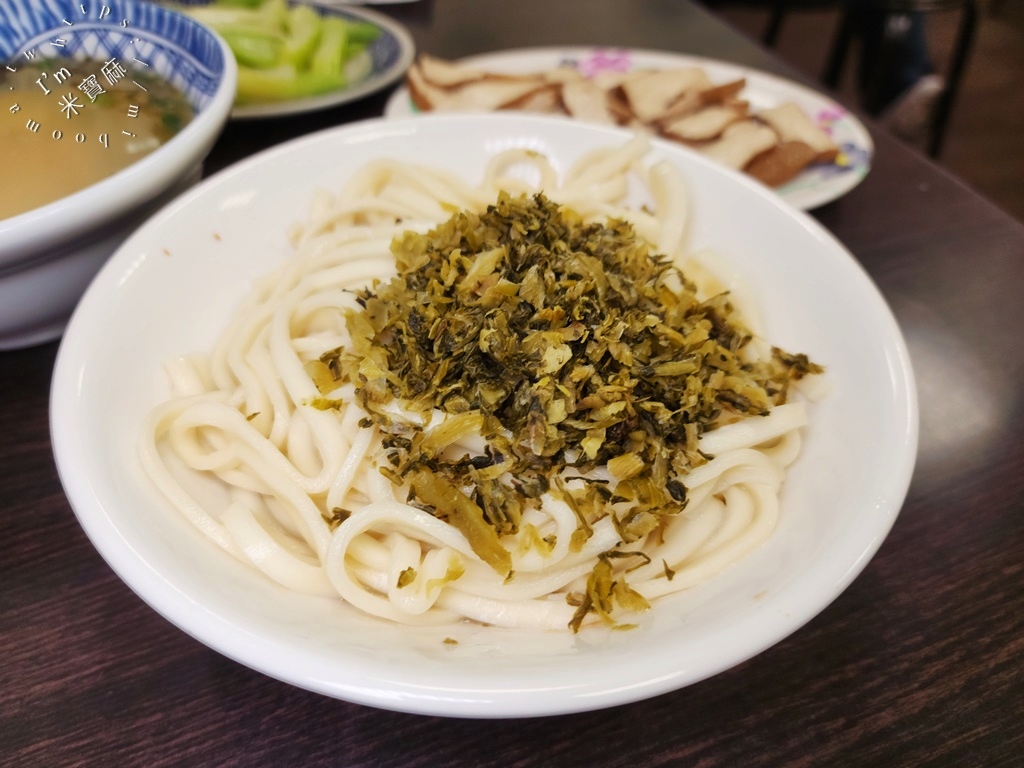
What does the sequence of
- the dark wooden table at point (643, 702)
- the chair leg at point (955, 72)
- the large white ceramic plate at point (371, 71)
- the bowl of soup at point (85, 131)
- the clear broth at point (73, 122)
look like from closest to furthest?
the dark wooden table at point (643, 702)
the bowl of soup at point (85, 131)
the clear broth at point (73, 122)
the large white ceramic plate at point (371, 71)
the chair leg at point (955, 72)

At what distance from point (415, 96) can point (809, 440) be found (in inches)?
72.7

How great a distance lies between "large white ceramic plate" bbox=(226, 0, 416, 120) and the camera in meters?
2.42

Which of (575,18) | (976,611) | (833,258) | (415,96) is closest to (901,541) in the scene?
(976,611)

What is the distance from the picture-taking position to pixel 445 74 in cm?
258

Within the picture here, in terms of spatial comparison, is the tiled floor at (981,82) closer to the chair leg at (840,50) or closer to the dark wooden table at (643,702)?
the chair leg at (840,50)

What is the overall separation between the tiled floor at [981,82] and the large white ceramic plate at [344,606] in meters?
4.12

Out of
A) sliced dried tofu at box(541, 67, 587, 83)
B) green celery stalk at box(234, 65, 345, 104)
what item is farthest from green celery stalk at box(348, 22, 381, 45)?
sliced dried tofu at box(541, 67, 587, 83)

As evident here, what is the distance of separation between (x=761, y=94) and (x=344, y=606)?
250 centimetres

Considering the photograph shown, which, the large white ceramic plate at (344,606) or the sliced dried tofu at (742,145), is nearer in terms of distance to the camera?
the large white ceramic plate at (344,606)

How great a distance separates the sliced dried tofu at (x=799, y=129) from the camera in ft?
7.49

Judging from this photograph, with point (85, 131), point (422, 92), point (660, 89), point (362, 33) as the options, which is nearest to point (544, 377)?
point (85, 131)

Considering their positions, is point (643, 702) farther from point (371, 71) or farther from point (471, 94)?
point (371, 71)

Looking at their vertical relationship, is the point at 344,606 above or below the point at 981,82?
above

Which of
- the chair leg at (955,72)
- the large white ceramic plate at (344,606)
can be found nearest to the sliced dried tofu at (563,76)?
the large white ceramic plate at (344,606)
